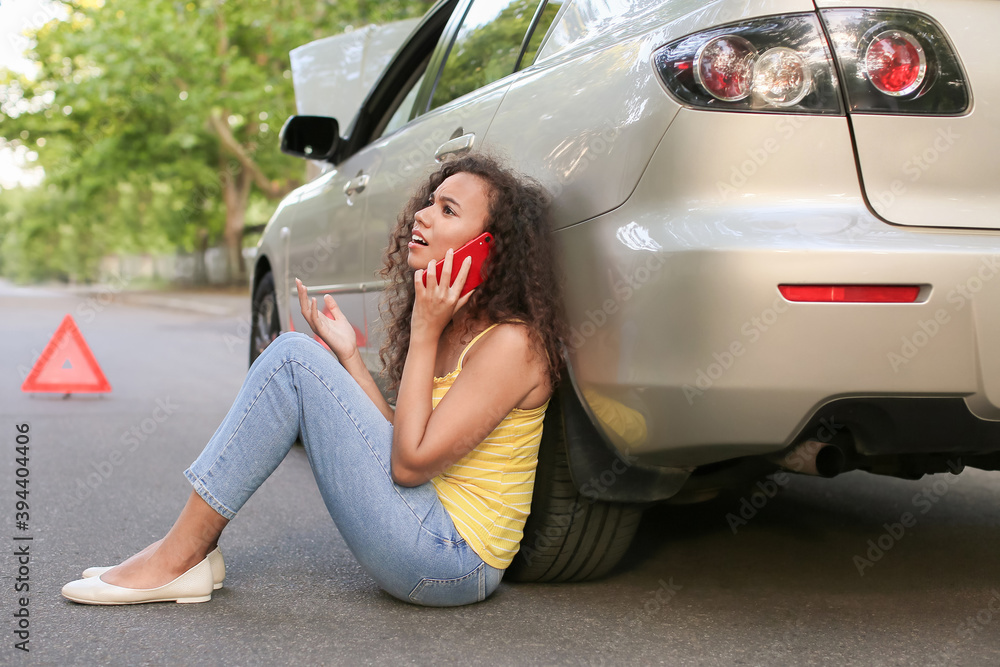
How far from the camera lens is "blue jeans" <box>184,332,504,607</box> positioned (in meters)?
2.24

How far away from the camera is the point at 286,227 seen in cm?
466

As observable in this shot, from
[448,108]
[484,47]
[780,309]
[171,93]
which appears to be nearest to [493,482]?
[780,309]

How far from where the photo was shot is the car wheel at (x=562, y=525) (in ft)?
8.04

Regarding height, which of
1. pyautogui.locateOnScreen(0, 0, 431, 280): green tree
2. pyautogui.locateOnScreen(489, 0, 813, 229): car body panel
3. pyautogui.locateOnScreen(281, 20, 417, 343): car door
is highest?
pyautogui.locateOnScreen(489, 0, 813, 229): car body panel

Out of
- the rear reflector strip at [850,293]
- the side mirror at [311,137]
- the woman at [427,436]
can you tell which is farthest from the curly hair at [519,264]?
the side mirror at [311,137]

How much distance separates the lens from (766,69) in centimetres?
201

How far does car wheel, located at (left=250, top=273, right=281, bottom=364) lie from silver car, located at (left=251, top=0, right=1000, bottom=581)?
9.34ft

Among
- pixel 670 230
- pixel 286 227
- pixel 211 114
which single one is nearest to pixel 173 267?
pixel 211 114

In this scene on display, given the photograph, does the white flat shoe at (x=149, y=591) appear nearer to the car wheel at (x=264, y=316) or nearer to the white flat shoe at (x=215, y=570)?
the white flat shoe at (x=215, y=570)

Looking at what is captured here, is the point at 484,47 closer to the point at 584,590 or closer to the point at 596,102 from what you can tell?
the point at 596,102

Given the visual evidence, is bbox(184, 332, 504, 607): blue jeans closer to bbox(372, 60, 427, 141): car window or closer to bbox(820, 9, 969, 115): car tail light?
bbox(820, 9, 969, 115): car tail light

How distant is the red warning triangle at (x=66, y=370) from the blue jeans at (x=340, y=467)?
4543 millimetres

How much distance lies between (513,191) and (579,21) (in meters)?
0.55

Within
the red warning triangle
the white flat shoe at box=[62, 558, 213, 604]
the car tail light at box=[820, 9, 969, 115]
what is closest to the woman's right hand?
the white flat shoe at box=[62, 558, 213, 604]
